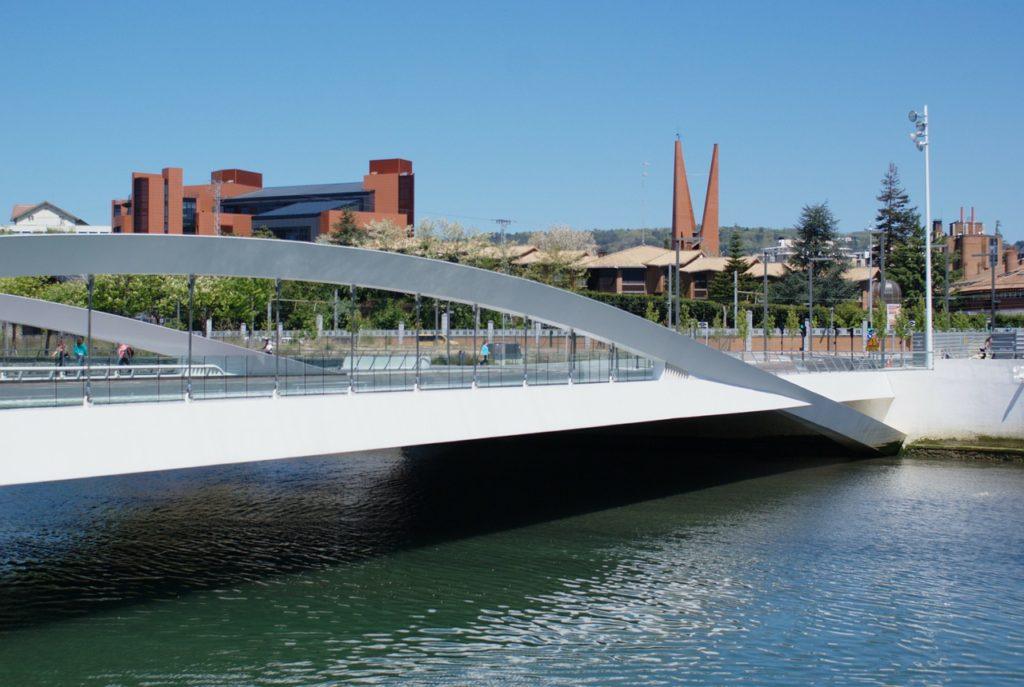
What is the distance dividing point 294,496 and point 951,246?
8805cm

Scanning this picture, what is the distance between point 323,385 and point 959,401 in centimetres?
2227

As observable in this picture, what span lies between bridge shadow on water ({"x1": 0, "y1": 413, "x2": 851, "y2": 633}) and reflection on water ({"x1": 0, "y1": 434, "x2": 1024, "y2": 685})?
0.10m

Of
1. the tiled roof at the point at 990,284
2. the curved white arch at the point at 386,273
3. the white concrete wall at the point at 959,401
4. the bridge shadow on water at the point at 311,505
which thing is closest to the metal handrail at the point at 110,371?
the curved white arch at the point at 386,273

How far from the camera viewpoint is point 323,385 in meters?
17.8

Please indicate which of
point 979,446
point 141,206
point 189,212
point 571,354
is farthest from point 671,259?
point 571,354

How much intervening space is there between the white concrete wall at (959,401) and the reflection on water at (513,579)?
3734 millimetres

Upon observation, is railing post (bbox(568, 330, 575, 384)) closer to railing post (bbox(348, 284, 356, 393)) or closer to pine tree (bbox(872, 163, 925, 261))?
railing post (bbox(348, 284, 356, 393))

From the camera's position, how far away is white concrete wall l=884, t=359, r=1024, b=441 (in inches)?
1253

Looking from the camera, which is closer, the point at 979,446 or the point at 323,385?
the point at 323,385

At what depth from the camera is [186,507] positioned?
24469mm

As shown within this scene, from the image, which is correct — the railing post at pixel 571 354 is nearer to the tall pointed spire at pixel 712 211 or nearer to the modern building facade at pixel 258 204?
the modern building facade at pixel 258 204

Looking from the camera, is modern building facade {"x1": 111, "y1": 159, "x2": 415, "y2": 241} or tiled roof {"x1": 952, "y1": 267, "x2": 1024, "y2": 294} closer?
tiled roof {"x1": 952, "y1": 267, "x2": 1024, "y2": 294}

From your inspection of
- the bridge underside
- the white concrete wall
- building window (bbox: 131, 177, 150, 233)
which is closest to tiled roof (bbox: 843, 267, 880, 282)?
the white concrete wall

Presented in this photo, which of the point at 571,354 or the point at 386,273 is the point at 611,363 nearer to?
the point at 571,354
